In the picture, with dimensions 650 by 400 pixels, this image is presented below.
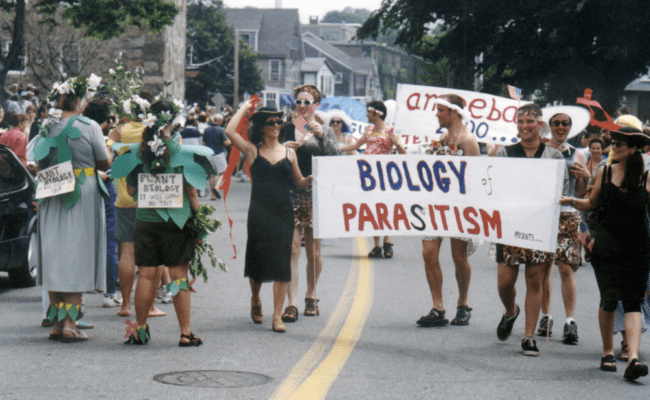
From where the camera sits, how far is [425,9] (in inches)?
1302

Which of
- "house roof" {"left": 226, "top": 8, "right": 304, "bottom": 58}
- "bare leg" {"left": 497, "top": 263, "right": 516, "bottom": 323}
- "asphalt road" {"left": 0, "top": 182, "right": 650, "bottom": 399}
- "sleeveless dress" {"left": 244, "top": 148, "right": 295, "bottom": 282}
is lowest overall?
"asphalt road" {"left": 0, "top": 182, "right": 650, "bottom": 399}

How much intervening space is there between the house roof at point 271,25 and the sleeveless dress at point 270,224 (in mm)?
91842

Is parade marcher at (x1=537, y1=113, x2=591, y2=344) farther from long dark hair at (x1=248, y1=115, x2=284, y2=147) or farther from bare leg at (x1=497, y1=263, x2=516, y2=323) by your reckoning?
long dark hair at (x1=248, y1=115, x2=284, y2=147)

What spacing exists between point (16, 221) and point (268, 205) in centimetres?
322

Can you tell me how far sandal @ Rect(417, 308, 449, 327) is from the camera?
7.88 metres

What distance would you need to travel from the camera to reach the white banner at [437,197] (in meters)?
6.98

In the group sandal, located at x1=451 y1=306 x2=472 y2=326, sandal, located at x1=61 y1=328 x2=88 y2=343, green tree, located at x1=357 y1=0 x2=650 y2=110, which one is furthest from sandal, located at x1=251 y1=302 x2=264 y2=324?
green tree, located at x1=357 y1=0 x2=650 y2=110

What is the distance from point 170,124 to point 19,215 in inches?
127

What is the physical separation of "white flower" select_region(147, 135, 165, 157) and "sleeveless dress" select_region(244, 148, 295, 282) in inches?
39.0

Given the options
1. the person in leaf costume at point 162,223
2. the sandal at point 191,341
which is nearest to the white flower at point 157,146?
the person in leaf costume at point 162,223

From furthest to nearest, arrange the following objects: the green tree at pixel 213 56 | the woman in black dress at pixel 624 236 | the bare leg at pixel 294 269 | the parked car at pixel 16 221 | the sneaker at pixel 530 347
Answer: the green tree at pixel 213 56 < the parked car at pixel 16 221 < the bare leg at pixel 294 269 < the sneaker at pixel 530 347 < the woman in black dress at pixel 624 236

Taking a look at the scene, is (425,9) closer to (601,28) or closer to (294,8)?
(601,28)

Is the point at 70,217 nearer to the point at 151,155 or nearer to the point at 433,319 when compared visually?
the point at 151,155

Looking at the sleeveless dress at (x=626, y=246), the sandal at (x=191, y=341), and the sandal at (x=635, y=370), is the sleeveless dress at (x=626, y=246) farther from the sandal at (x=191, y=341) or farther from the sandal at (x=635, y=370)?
the sandal at (x=191, y=341)
